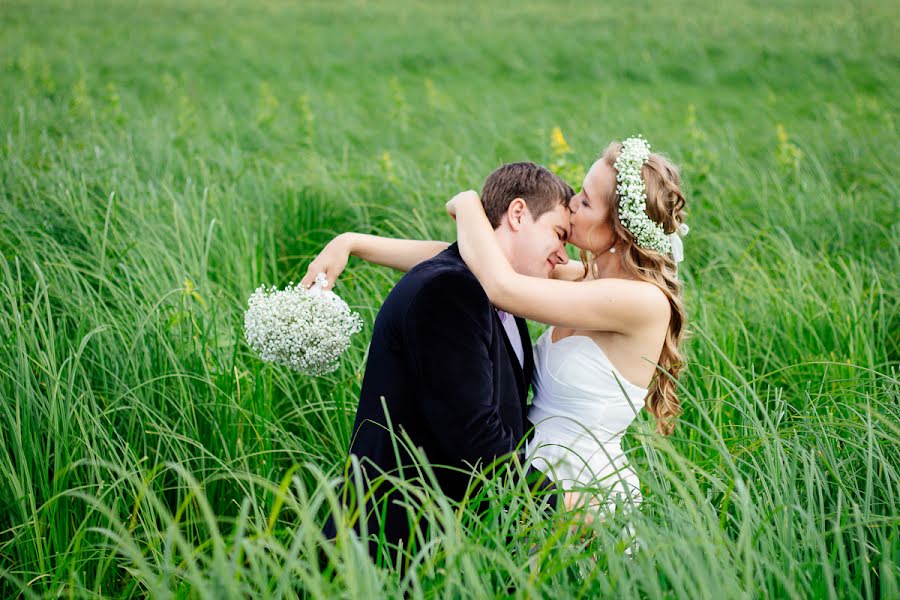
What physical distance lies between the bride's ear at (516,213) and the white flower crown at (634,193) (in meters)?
0.40

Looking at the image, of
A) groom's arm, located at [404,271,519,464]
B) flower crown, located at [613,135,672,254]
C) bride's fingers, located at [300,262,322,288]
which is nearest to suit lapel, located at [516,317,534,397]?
flower crown, located at [613,135,672,254]

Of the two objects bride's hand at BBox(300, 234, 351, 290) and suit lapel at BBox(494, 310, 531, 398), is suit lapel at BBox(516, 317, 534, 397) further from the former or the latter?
bride's hand at BBox(300, 234, 351, 290)

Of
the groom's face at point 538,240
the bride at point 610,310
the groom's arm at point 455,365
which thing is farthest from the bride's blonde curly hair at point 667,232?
the groom's arm at point 455,365

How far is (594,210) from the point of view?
2881 millimetres

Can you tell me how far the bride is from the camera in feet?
8.88

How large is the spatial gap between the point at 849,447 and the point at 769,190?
13.9 feet

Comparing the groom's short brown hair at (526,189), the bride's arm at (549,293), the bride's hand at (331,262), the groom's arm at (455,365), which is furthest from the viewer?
the bride's hand at (331,262)

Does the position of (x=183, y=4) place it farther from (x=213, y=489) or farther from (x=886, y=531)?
(x=886, y=531)

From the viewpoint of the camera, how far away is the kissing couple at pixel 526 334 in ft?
7.64

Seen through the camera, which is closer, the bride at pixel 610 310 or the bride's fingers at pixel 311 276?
the bride at pixel 610 310

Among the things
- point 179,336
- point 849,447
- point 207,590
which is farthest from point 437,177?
point 207,590

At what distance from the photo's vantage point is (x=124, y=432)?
328 centimetres

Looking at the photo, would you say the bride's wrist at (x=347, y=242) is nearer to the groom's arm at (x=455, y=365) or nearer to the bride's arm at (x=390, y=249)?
the bride's arm at (x=390, y=249)

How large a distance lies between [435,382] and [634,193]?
102cm
